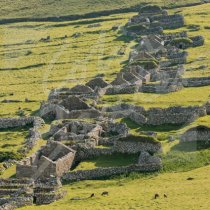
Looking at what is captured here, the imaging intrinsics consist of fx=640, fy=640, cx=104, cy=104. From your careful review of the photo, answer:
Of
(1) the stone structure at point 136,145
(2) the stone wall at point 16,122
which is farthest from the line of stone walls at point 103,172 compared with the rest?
(2) the stone wall at point 16,122

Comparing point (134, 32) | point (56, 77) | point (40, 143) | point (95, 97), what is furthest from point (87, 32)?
point (40, 143)

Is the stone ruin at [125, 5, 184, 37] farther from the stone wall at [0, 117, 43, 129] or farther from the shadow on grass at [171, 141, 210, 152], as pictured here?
the shadow on grass at [171, 141, 210, 152]

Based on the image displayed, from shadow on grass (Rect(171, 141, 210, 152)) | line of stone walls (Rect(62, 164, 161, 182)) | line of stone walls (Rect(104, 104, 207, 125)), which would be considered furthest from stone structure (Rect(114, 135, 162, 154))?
line of stone walls (Rect(104, 104, 207, 125))

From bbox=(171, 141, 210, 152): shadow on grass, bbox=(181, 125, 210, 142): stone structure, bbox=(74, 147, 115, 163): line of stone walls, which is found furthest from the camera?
bbox=(74, 147, 115, 163): line of stone walls

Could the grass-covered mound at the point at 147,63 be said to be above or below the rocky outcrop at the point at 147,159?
below

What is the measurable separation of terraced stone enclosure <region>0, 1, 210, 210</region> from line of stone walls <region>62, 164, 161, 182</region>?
83 mm

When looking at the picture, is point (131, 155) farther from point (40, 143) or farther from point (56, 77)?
point (56, 77)

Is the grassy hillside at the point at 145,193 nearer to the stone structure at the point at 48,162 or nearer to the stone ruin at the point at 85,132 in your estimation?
the stone structure at the point at 48,162

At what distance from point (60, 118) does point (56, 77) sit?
39.0 meters

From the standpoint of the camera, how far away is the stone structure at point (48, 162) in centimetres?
5422

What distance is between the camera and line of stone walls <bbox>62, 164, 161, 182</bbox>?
51938 millimetres

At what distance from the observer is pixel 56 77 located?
112 metres

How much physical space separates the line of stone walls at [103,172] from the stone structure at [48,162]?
1.41m

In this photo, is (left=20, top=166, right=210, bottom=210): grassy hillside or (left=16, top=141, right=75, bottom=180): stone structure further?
(left=16, top=141, right=75, bottom=180): stone structure
